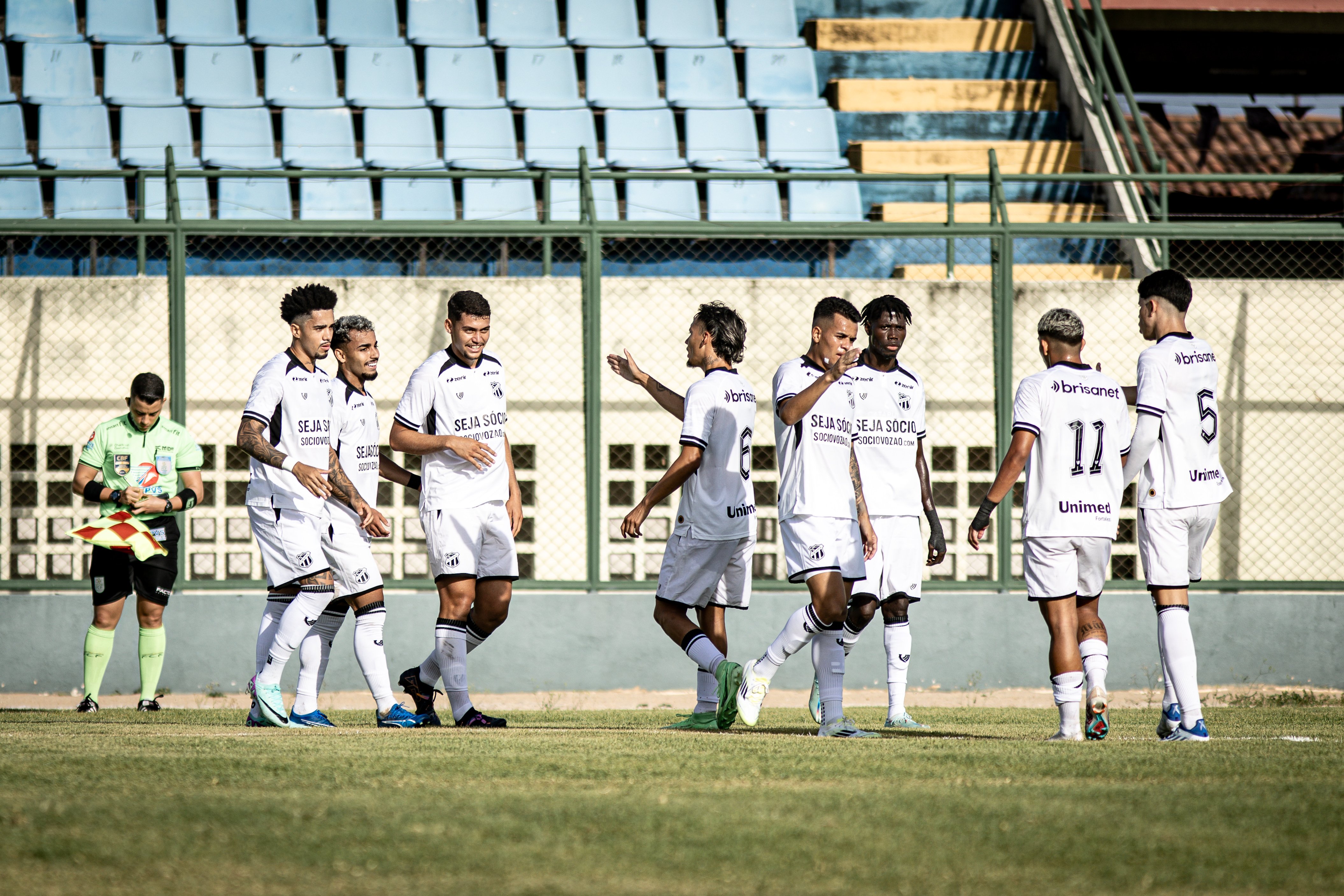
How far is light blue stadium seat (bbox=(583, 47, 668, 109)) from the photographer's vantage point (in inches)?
602

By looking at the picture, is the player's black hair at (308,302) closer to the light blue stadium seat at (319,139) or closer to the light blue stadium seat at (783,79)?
the light blue stadium seat at (319,139)

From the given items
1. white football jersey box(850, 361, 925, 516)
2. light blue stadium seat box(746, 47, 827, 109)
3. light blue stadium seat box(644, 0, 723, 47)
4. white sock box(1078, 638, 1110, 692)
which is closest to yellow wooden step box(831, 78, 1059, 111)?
light blue stadium seat box(746, 47, 827, 109)

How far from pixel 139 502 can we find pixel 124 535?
245mm

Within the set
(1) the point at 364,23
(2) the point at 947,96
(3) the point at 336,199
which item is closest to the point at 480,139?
(3) the point at 336,199

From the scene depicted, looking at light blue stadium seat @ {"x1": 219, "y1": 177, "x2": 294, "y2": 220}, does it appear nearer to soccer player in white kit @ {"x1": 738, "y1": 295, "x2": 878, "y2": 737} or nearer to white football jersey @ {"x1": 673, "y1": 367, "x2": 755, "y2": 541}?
white football jersey @ {"x1": 673, "y1": 367, "x2": 755, "y2": 541}

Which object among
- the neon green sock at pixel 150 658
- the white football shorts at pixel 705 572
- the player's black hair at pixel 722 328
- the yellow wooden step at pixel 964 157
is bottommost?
the neon green sock at pixel 150 658

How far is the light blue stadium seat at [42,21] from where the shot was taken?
49.9 feet

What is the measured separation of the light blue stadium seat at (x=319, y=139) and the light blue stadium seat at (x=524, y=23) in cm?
233

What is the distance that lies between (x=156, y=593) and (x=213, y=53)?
894 centimetres

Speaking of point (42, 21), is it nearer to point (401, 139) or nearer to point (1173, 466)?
point (401, 139)

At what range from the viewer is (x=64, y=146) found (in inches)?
551

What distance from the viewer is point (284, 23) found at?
51.7 ft

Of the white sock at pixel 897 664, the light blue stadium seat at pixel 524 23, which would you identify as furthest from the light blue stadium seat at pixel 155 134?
the white sock at pixel 897 664

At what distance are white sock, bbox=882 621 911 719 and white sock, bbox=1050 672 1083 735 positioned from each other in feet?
4.48
